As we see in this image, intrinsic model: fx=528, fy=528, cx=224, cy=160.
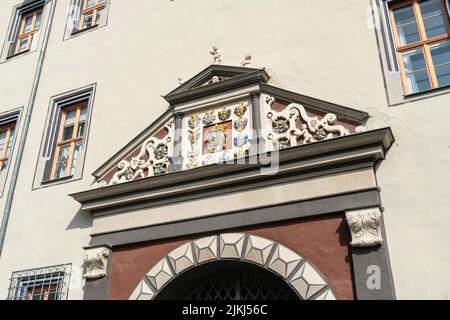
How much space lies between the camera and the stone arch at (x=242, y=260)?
5.77 meters

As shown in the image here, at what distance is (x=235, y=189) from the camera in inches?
263

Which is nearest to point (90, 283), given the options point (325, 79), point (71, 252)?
point (71, 252)

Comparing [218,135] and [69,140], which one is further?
[69,140]

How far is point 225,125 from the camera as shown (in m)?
7.28

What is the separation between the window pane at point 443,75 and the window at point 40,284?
18.2 ft

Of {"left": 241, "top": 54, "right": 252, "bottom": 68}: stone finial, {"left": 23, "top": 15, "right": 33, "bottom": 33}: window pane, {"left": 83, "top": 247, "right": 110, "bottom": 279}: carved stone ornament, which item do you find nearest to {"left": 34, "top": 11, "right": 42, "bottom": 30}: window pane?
{"left": 23, "top": 15, "right": 33, "bottom": 33}: window pane

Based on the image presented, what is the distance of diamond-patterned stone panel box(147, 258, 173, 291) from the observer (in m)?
6.59

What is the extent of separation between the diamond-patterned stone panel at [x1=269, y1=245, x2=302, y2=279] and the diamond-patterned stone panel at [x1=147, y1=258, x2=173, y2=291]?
1374 mm

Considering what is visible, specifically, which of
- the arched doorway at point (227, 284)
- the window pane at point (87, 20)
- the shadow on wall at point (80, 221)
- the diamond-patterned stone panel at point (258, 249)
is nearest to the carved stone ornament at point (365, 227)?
the diamond-patterned stone panel at point (258, 249)

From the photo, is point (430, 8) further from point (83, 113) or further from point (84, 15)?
point (84, 15)

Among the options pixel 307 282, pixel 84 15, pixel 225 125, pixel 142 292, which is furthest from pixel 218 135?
pixel 84 15

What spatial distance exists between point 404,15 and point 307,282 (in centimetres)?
382

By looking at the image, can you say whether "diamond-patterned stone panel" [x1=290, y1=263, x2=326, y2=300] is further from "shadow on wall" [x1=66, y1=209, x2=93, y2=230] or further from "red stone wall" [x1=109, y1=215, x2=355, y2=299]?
"shadow on wall" [x1=66, y1=209, x2=93, y2=230]

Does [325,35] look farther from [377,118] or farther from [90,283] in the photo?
[90,283]
